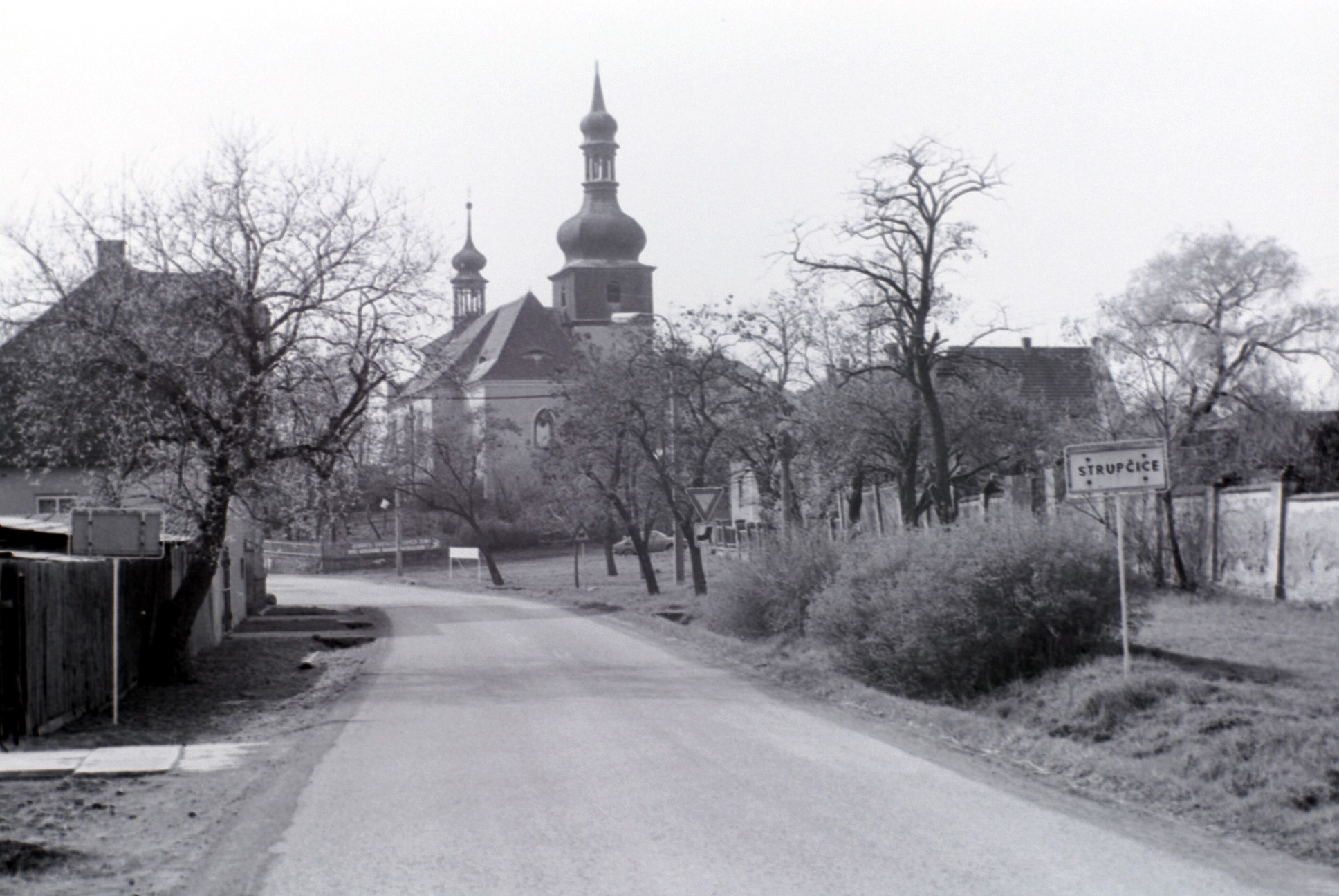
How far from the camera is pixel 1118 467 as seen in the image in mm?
14680

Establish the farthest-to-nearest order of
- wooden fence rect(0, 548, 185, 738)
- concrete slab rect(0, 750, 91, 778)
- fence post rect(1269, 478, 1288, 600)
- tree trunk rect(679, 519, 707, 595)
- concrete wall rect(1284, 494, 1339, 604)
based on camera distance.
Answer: tree trunk rect(679, 519, 707, 595), fence post rect(1269, 478, 1288, 600), concrete wall rect(1284, 494, 1339, 604), wooden fence rect(0, 548, 185, 738), concrete slab rect(0, 750, 91, 778)

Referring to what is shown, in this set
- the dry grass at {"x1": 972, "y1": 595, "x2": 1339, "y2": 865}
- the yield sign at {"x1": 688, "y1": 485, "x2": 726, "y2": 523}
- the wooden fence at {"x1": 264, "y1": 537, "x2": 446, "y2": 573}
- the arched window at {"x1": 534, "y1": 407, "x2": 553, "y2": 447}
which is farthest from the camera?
the arched window at {"x1": 534, "y1": 407, "x2": 553, "y2": 447}

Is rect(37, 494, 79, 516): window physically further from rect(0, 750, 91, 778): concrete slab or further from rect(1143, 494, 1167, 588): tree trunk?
rect(1143, 494, 1167, 588): tree trunk

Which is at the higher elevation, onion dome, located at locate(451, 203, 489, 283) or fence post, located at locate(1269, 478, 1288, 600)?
onion dome, located at locate(451, 203, 489, 283)

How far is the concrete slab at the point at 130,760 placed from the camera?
Answer: 39.2 feet

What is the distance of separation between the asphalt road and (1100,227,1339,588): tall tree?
73.5ft

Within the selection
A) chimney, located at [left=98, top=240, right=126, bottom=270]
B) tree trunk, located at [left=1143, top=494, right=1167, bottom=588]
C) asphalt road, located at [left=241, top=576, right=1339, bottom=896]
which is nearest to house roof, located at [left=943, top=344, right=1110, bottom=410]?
tree trunk, located at [left=1143, top=494, right=1167, bottom=588]

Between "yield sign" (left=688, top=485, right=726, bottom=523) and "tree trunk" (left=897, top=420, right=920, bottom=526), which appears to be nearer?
"tree trunk" (left=897, top=420, right=920, bottom=526)

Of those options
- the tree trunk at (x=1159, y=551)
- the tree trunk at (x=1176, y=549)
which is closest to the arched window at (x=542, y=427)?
the tree trunk at (x=1159, y=551)

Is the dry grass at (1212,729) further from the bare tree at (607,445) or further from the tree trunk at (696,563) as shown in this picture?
the bare tree at (607,445)

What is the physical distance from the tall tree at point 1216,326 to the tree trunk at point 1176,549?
7639mm

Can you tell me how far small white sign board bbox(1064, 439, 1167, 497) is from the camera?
47.6 feet

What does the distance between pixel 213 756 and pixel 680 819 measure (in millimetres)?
5749

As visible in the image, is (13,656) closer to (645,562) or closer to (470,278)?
(645,562)
